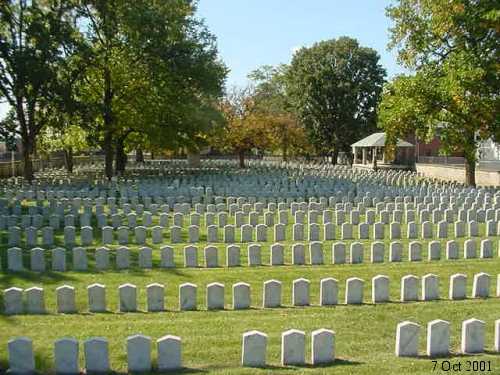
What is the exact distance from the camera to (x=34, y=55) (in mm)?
25797

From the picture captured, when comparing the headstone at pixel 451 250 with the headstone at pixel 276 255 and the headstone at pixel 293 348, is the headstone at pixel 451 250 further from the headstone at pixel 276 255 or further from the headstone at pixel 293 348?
the headstone at pixel 293 348

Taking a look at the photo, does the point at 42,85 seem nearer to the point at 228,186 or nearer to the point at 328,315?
the point at 228,186

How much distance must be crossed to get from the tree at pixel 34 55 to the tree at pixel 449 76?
15.6 metres

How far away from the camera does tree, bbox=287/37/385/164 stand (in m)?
57.3

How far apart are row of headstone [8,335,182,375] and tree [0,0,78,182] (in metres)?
22.0

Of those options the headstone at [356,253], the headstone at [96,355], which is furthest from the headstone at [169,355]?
the headstone at [356,253]

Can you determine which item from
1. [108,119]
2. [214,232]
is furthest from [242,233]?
[108,119]

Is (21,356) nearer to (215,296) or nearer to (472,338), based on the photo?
(215,296)

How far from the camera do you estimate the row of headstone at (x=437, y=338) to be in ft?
19.4

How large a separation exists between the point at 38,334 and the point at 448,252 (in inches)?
302

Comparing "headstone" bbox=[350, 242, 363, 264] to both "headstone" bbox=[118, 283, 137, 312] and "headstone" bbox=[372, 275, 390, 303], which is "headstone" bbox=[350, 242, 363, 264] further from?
"headstone" bbox=[118, 283, 137, 312]

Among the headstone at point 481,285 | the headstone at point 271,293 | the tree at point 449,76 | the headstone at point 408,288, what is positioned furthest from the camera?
the tree at point 449,76

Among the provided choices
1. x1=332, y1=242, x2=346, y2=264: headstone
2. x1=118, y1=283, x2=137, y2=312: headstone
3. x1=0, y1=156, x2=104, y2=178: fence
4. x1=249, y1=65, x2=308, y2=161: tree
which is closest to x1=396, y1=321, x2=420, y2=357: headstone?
x1=118, y1=283, x2=137, y2=312: headstone

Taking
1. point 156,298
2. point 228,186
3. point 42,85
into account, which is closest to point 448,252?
point 156,298
